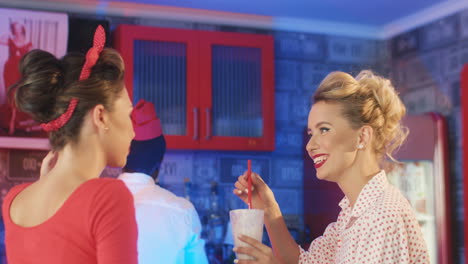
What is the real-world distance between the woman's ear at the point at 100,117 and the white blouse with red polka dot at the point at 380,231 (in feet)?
2.48

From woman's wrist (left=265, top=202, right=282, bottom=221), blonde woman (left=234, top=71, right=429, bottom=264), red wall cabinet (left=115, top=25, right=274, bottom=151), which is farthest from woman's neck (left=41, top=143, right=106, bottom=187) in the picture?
red wall cabinet (left=115, top=25, right=274, bottom=151)

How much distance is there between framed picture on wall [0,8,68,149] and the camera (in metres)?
3.67

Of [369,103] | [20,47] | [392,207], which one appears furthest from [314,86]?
[392,207]

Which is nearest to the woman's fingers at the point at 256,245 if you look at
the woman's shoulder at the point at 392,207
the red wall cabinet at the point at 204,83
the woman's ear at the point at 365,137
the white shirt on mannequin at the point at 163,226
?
the woman's shoulder at the point at 392,207

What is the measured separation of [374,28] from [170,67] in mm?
1684

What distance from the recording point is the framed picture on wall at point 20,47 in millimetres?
3668

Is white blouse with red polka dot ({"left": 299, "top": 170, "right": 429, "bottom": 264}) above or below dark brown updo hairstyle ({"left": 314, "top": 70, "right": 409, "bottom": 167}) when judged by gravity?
below

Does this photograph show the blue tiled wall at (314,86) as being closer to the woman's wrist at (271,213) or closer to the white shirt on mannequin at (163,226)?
the white shirt on mannequin at (163,226)

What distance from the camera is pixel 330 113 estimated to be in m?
2.02

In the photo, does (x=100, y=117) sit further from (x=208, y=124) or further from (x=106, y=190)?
(x=208, y=124)

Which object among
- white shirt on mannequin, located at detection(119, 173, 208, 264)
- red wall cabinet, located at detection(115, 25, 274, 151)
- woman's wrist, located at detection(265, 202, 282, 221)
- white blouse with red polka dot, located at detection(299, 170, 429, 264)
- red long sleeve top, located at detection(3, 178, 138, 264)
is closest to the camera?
red long sleeve top, located at detection(3, 178, 138, 264)

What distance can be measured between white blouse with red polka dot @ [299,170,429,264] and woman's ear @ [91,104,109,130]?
76cm

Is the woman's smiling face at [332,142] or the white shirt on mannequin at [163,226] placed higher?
the woman's smiling face at [332,142]

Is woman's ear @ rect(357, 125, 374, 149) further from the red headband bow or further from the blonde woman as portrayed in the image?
the red headband bow
